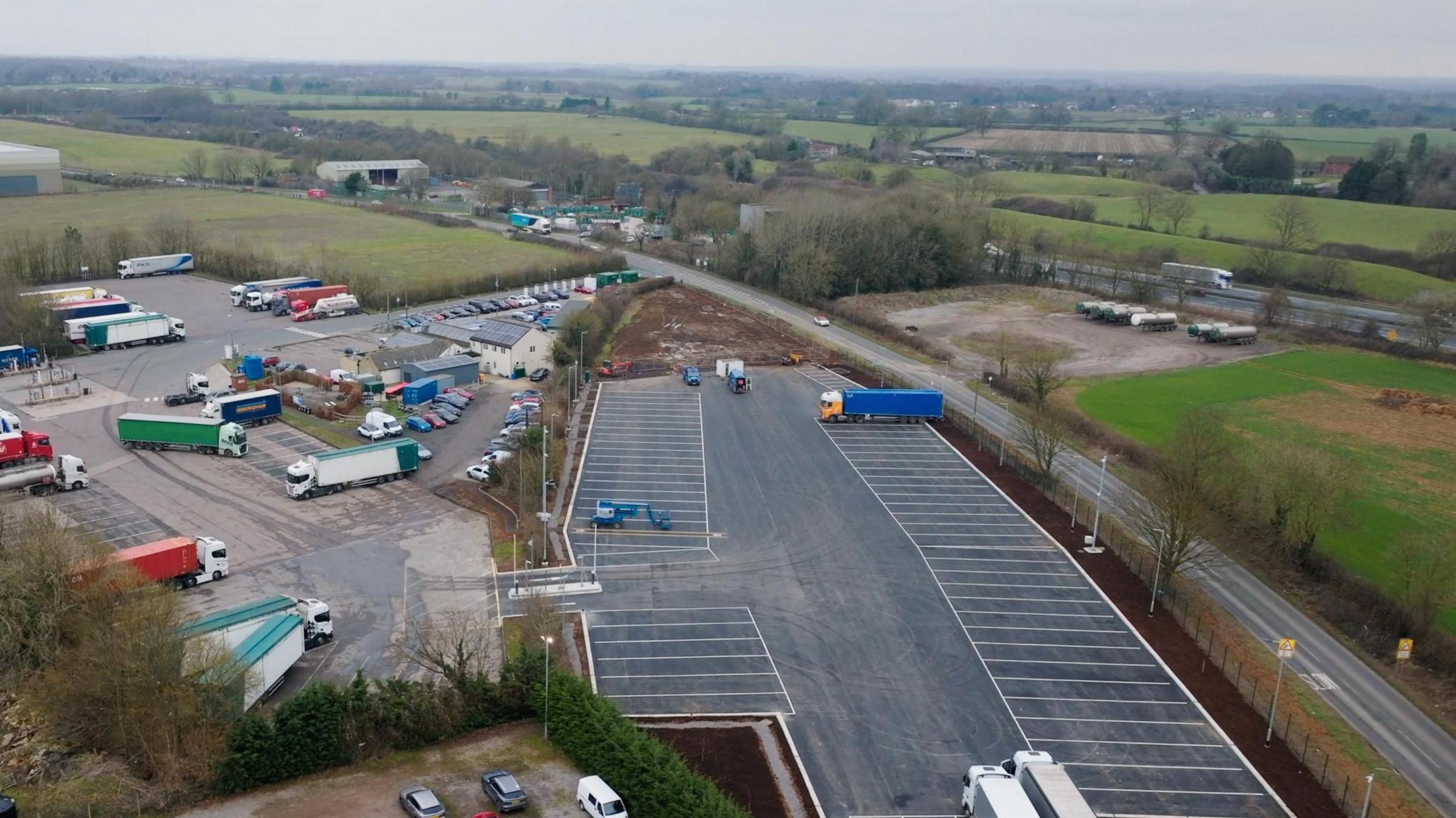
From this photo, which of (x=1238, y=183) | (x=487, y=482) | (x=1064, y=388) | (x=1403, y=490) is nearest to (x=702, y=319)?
(x=1064, y=388)

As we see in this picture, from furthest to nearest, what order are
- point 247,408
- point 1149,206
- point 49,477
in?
point 1149,206, point 247,408, point 49,477

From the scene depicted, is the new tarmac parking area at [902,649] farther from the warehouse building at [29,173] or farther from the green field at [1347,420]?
the warehouse building at [29,173]

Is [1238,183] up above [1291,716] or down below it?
above

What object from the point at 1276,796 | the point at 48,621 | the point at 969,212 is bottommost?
the point at 1276,796

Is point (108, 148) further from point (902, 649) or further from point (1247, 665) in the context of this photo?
point (1247, 665)

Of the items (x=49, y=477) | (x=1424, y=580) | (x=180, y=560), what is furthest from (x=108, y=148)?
(x=1424, y=580)

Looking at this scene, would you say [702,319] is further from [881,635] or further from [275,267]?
[881,635]

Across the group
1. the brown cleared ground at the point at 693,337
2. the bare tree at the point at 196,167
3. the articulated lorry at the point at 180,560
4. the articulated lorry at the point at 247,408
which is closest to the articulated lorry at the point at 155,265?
the brown cleared ground at the point at 693,337
